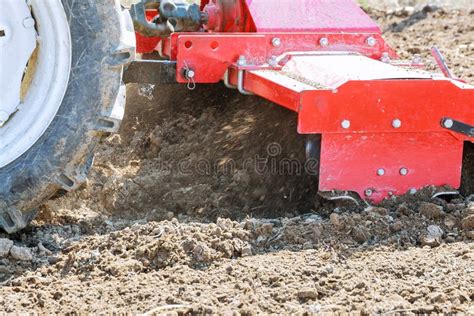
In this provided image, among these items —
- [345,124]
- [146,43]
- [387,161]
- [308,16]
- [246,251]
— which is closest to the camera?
[246,251]

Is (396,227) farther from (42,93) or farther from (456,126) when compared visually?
(42,93)

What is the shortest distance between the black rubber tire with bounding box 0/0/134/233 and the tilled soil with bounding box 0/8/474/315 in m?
0.19

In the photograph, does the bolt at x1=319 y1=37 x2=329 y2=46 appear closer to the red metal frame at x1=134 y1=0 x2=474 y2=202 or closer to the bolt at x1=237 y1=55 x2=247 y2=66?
the red metal frame at x1=134 y1=0 x2=474 y2=202

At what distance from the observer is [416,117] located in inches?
139

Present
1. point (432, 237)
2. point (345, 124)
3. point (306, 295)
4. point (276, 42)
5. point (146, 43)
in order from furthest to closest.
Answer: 1. point (146, 43)
2. point (276, 42)
3. point (345, 124)
4. point (432, 237)
5. point (306, 295)

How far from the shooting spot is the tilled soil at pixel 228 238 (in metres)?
2.73

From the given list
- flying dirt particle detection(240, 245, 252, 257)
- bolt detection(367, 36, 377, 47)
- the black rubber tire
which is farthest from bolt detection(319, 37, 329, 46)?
flying dirt particle detection(240, 245, 252, 257)

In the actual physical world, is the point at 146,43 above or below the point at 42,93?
below

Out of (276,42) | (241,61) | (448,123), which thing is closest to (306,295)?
(448,123)

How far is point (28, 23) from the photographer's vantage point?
3135mm

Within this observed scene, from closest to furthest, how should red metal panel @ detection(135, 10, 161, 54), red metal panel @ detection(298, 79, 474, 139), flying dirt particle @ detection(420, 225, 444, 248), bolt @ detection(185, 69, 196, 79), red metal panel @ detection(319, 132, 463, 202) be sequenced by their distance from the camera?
flying dirt particle @ detection(420, 225, 444, 248) → red metal panel @ detection(298, 79, 474, 139) → red metal panel @ detection(319, 132, 463, 202) → bolt @ detection(185, 69, 196, 79) → red metal panel @ detection(135, 10, 161, 54)

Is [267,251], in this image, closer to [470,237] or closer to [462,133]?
[470,237]

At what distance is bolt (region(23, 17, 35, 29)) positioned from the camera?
3133 mm

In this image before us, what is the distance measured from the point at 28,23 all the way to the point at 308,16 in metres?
1.61
